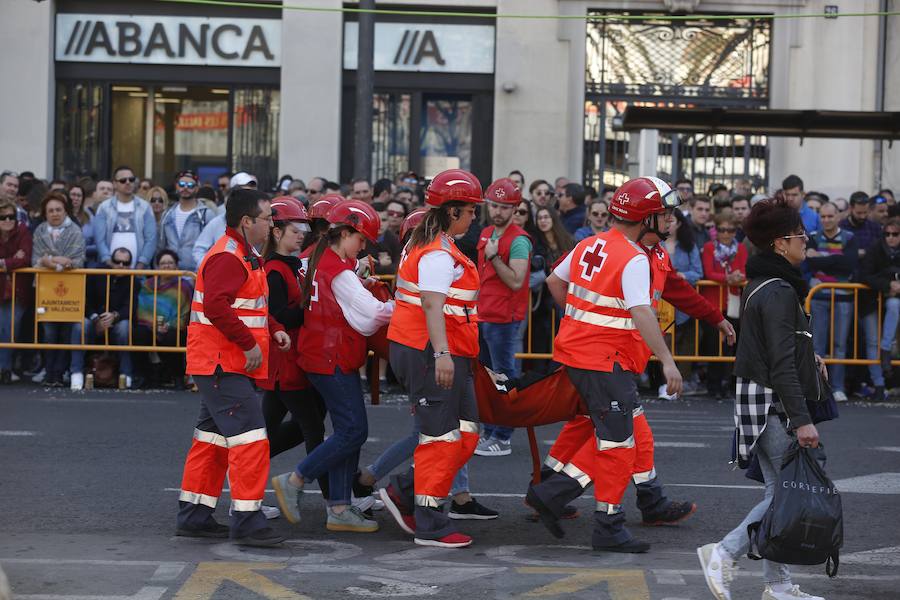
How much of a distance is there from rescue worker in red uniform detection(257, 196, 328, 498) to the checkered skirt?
99.0 inches

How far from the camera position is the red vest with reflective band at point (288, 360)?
7.73 m

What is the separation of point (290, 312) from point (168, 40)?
14.8 meters

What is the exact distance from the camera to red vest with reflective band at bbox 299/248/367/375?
7.62 m

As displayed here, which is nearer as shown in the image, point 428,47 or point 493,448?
point 493,448

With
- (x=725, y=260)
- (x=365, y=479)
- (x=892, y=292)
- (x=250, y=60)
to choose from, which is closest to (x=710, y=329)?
(x=725, y=260)

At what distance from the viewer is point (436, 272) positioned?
718 cm

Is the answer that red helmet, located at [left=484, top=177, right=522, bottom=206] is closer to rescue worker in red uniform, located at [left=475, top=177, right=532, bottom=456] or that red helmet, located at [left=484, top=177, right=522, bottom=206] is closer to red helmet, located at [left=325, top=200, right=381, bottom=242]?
rescue worker in red uniform, located at [left=475, top=177, right=532, bottom=456]

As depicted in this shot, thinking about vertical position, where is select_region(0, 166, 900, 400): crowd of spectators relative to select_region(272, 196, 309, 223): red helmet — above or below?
below

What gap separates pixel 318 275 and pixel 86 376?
277 inches

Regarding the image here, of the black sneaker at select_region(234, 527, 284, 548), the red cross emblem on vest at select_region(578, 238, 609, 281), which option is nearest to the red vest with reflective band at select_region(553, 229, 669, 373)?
the red cross emblem on vest at select_region(578, 238, 609, 281)

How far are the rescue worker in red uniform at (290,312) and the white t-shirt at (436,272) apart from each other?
0.85 meters

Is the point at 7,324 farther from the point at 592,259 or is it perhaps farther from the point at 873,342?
the point at 592,259

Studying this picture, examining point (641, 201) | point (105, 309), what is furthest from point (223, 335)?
point (105, 309)

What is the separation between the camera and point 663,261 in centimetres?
791
